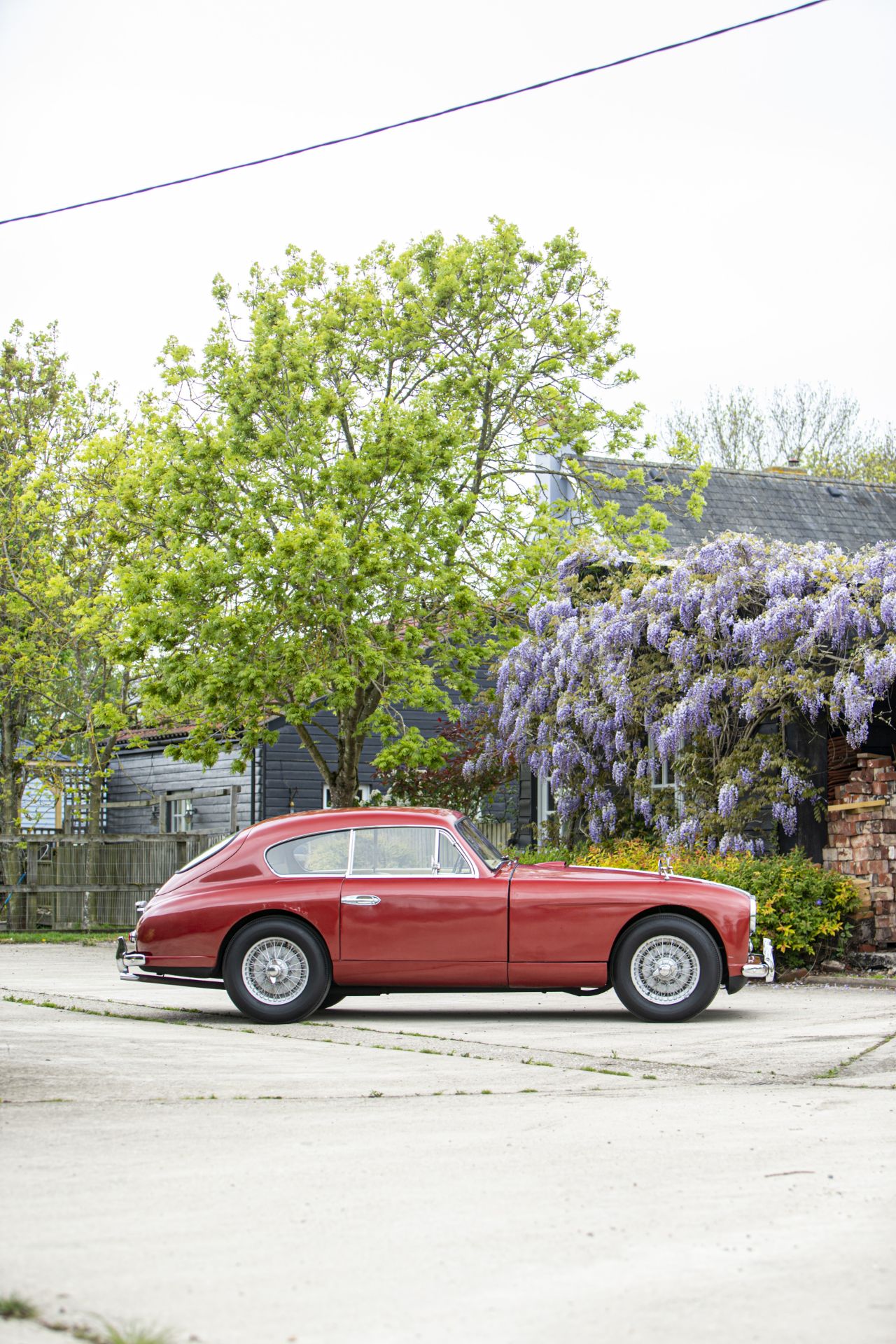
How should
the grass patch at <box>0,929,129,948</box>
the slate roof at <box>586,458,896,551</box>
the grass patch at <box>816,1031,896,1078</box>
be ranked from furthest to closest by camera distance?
the slate roof at <box>586,458,896,551</box>
the grass patch at <box>0,929,129,948</box>
the grass patch at <box>816,1031,896,1078</box>

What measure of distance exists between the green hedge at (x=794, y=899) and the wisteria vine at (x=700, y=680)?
1.19 meters

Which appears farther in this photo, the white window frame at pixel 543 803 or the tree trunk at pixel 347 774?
the tree trunk at pixel 347 774

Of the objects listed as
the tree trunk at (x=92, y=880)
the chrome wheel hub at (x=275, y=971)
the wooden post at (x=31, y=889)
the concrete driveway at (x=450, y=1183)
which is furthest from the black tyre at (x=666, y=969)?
the wooden post at (x=31, y=889)

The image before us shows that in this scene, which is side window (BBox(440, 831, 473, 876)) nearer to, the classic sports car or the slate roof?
the classic sports car

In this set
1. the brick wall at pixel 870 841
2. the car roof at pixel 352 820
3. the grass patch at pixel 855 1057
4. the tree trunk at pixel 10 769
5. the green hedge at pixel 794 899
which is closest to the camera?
the grass patch at pixel 855 1057

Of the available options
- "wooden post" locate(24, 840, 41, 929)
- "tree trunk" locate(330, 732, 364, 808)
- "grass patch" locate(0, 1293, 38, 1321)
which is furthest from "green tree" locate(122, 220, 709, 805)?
"grass patch" locate(0, 1293, 38, 1321)

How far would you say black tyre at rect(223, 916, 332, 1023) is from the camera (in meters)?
10.7

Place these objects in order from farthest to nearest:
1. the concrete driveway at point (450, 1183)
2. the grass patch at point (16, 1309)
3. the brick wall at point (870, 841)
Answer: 1. the brick wall at point (870, 841)
2. the concrete driveway at point (450, 1183)
3. the grass patch at point (16, 1309)

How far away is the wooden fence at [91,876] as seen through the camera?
24.8 metres

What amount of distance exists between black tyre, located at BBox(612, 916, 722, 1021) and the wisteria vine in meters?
5.06

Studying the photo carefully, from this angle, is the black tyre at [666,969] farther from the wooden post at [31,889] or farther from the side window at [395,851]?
the wooden post at [31,889]

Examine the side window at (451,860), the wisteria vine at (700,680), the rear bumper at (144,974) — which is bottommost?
the rear bumper at (144,974)

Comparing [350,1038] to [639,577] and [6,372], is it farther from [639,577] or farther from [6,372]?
[6,372]

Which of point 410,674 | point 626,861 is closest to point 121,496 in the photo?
point 410,674
